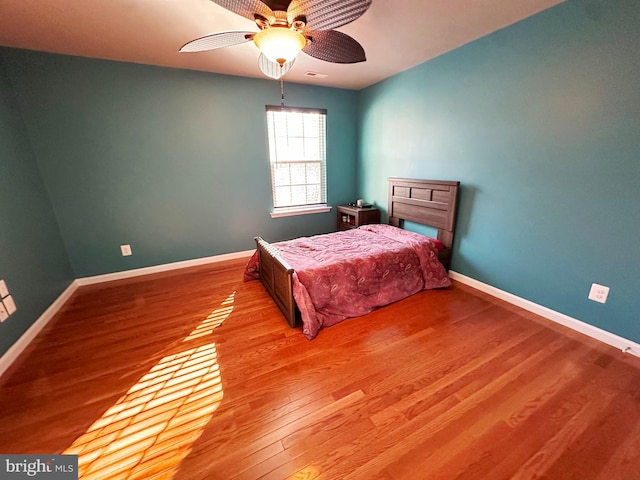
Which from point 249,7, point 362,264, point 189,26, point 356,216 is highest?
point 189,26

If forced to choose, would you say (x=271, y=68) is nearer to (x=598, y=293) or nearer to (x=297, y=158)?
(x=297, y=158)

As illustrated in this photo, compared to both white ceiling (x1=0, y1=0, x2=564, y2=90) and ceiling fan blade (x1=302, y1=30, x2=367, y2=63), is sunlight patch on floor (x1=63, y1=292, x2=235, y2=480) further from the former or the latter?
white ceiling (x1=0, y1=0, x2=564, y2=90)

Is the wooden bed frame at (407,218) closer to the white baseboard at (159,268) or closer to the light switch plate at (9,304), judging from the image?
the white baseboard at (159,268)

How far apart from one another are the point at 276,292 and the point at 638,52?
3.04 m

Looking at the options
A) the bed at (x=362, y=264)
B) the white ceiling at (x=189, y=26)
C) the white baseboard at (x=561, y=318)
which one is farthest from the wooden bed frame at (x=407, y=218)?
the white ceiling at (x=189, y=26)

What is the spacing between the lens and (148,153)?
2973 mm

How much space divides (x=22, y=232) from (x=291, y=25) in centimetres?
275

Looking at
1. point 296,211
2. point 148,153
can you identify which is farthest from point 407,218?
point 148,153

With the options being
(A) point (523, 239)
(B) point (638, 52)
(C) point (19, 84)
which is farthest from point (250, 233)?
(B) point (638, 52)

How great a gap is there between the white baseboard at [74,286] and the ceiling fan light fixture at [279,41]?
2.68m

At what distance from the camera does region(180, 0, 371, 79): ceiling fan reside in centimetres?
122

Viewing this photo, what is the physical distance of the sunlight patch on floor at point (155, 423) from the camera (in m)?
1.17

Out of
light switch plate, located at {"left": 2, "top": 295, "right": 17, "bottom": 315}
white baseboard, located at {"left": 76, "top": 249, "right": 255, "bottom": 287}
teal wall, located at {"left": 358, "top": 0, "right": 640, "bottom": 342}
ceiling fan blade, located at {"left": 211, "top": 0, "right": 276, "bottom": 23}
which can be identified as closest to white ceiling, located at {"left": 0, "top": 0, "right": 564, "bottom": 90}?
teal wall, located at {"left": 358, "top": 0, "right": 640, "bottom": 342}

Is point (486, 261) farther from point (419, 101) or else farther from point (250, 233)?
point (250, 233)
